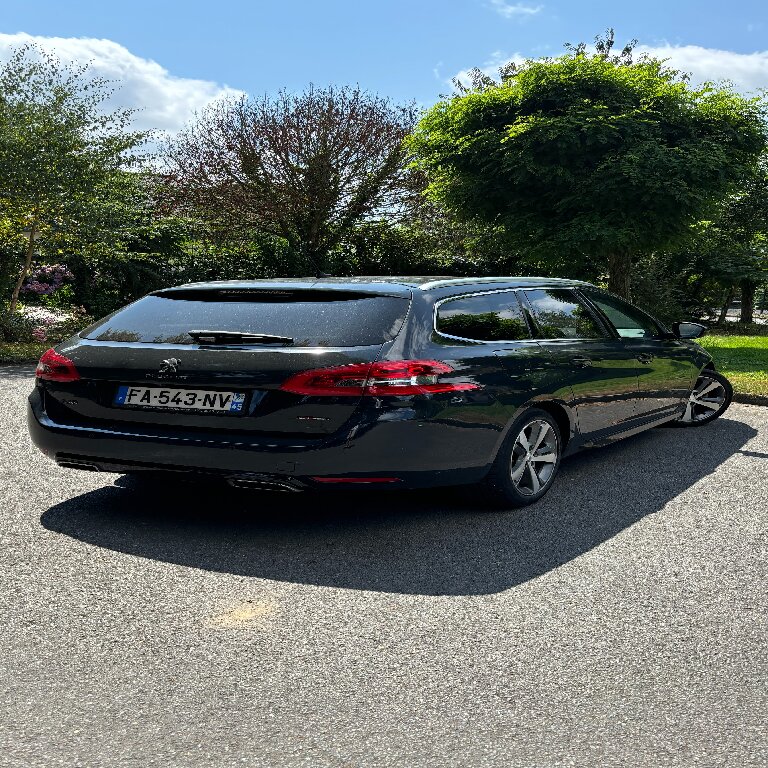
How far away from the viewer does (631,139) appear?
62.0 ft

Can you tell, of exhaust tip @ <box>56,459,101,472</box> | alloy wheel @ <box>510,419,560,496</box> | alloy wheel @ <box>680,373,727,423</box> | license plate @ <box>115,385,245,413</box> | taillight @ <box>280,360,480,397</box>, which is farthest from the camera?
alloy wheel @ <box>680,373,727,423</box>

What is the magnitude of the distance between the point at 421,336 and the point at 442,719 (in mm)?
2337

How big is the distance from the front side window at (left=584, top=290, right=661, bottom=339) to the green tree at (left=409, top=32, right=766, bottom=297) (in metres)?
11.8

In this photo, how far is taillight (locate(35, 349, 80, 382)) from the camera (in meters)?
4.91

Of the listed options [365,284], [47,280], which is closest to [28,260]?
[47,280]

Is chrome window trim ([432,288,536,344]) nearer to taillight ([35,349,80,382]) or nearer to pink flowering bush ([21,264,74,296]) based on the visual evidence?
taillight ([35,349,80,382])

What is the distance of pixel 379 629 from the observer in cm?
347

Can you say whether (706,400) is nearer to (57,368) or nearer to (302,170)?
(57,368)

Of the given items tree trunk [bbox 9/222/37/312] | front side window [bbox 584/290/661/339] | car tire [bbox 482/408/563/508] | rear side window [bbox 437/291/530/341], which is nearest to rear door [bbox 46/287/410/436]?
rear side window [bbox 437/291/530/341]

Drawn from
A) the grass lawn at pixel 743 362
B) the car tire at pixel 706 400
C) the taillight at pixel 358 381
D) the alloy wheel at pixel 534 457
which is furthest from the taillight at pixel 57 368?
the grass lawn at pixel 743 362

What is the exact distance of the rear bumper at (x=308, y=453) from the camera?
4.38 meters

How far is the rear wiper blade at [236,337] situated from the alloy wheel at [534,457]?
1559 millimetres

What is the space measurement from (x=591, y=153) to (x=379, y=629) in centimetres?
1765

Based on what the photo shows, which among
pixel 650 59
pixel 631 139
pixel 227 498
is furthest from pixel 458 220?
pixel 227 498
